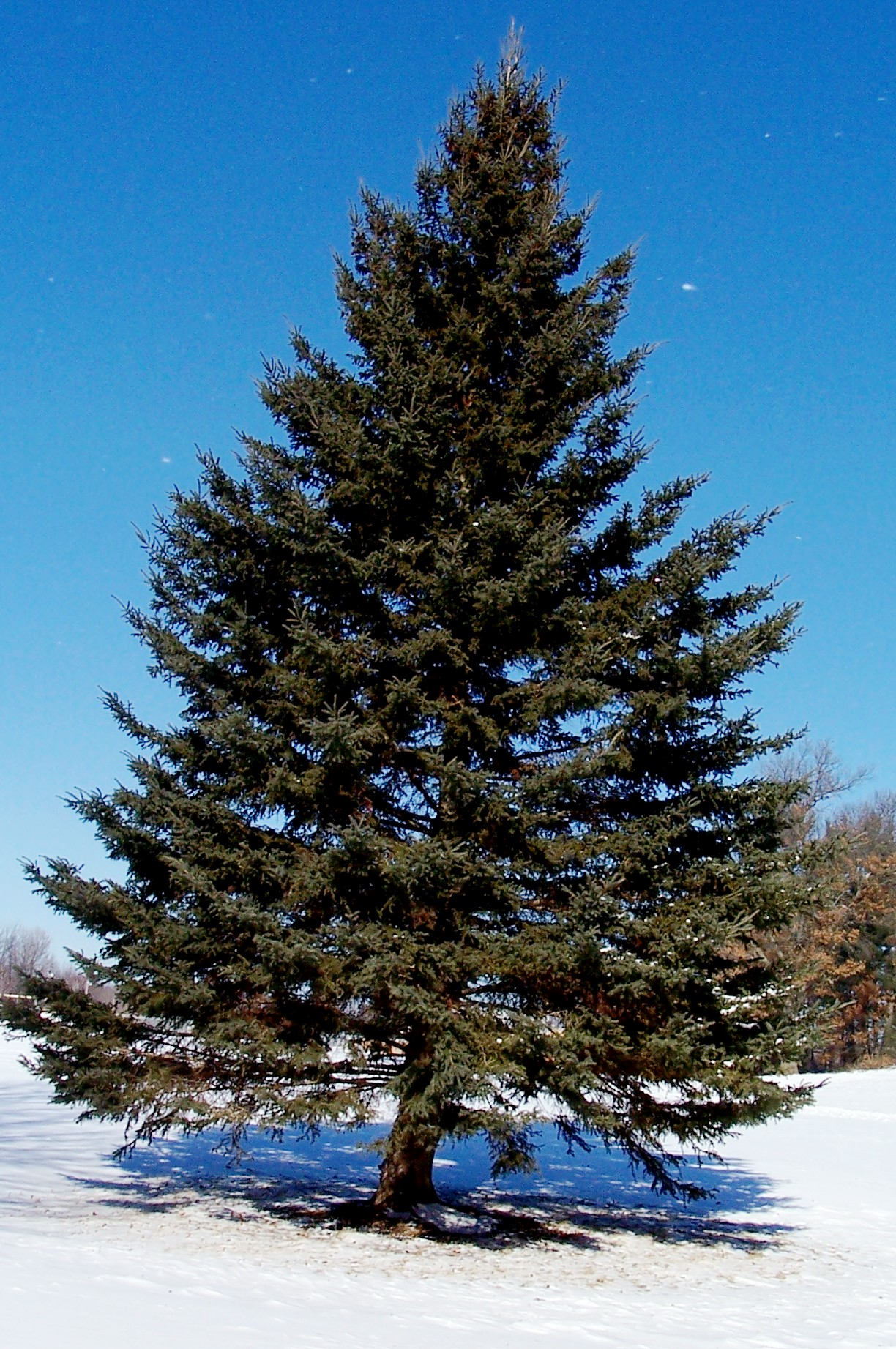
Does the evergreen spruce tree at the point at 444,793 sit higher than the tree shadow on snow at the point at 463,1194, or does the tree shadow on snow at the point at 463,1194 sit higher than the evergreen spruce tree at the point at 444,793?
the evergreen spruce tree at the point at 444,793

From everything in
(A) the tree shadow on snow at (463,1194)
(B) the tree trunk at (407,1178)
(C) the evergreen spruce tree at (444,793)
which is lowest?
(A) the tree shadow on snow at (463,1194)

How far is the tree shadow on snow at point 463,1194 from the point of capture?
9.86 m

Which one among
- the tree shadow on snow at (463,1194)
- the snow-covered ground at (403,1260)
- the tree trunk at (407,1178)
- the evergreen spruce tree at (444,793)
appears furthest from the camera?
the tree shadow on snow at (463,1194)

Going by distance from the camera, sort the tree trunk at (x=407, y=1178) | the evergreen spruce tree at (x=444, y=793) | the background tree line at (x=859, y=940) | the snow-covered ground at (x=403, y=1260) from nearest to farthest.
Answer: the snow-covered ground at (x=403, y=1260)
the evergreen spruce tree at (x=444, y=793)
the tree trunk at (x=407, y=1178)
the background tree line at (x=859, y=940)

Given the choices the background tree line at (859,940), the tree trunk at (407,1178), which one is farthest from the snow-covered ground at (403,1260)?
the background tree line at (859,940)

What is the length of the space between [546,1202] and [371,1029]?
5.23 m

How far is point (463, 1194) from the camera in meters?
11.9

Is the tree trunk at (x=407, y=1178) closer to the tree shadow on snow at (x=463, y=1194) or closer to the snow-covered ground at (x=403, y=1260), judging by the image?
the tree shadow on snow at (x=463, y=1194)

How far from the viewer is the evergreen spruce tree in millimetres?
8070

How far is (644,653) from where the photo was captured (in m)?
9.38

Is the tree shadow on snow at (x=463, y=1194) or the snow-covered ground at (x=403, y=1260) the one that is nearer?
the snow-covered ground at (x=403, y=1260)

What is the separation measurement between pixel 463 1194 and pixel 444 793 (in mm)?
6515

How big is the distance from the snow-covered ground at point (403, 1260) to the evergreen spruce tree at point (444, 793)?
2.97 feet

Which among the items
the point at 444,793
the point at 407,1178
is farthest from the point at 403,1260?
the point at 444,793
